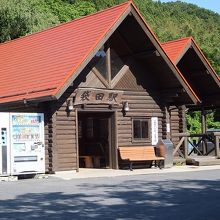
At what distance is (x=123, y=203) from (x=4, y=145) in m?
6.73

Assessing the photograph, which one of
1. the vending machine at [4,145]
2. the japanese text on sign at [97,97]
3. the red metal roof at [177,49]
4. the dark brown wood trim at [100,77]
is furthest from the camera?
the red metal roof at [177,49]

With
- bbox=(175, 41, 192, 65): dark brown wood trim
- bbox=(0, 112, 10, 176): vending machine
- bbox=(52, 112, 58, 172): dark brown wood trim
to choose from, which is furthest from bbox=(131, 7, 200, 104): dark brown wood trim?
bbox=(0, 112, 10, 176): vending machine

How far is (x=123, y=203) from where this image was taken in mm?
11094

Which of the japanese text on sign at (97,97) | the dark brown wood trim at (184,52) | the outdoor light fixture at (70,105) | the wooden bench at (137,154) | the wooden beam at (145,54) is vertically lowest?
the wooden bench at (137,154)

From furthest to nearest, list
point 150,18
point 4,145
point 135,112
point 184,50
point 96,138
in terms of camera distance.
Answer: point 150,18
point 184,50
point 96,138
point 135,112
point 4,145

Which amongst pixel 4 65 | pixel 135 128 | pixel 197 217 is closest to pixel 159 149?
pixel 135 128

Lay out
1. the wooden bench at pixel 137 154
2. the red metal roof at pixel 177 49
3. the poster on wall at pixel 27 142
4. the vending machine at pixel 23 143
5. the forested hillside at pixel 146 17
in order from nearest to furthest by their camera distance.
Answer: the vending machine at pixel 23 143
the poster on wall at pixel 27 142
the wooden bench at pixel 137 154
the red metal roof at pixel 177 49
the forested hillside at pixel 146 17

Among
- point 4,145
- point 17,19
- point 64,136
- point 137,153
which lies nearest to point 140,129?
point 137,153

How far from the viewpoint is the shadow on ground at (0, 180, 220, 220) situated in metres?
9.67

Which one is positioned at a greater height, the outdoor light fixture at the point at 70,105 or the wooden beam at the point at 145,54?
the wooden beam at the point at 145,54

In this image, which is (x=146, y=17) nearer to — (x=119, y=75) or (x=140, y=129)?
(x=140, y=129)

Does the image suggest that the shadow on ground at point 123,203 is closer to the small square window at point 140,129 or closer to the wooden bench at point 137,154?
the wooden bench at point 137,154

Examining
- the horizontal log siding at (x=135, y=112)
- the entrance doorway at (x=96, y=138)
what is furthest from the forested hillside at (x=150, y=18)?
the horizontal log siding at (x=135, y=112)

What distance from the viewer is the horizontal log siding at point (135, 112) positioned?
20797 mm
